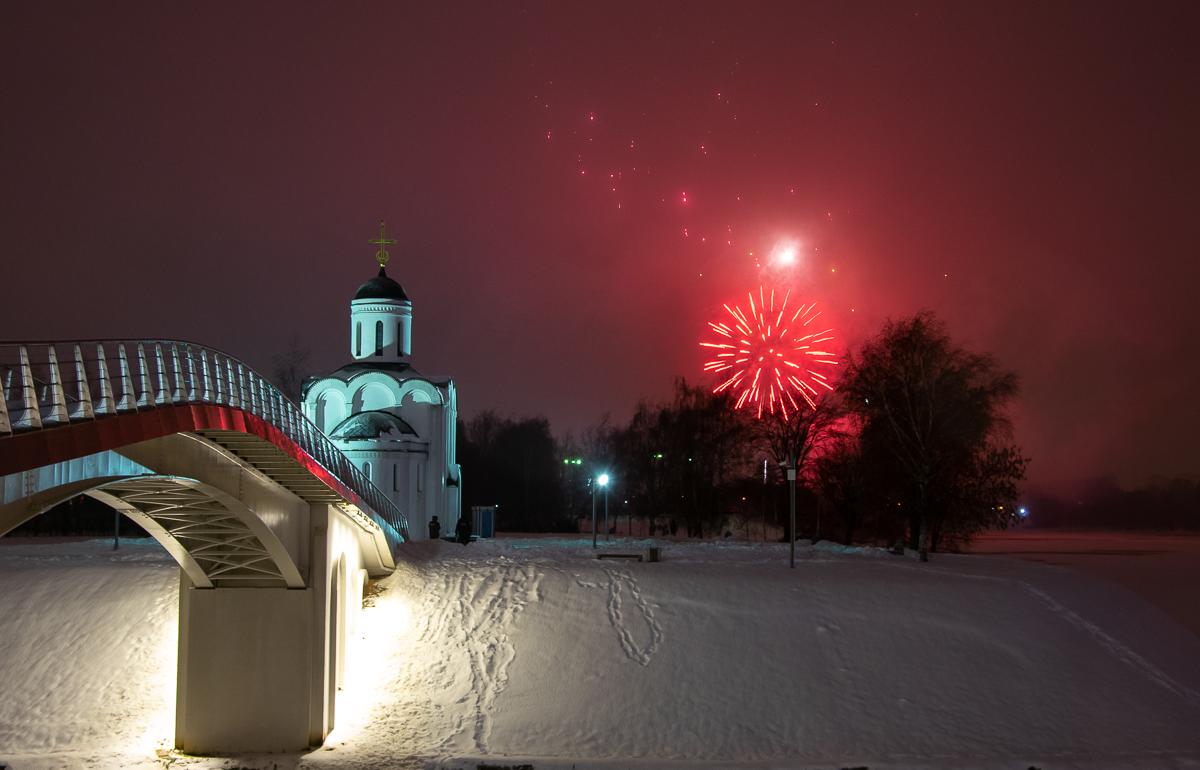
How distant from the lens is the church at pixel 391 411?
4997 cm

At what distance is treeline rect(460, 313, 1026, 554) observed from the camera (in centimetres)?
4584

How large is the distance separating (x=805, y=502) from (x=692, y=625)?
39.6 meters

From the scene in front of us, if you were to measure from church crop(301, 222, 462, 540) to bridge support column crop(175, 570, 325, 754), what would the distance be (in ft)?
80.0

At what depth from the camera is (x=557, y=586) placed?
3219cm

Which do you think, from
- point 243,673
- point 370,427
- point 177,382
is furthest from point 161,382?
point 370,427

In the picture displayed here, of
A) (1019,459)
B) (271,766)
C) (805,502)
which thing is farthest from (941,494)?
(271,766)

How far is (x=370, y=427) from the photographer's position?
5003 centimetres

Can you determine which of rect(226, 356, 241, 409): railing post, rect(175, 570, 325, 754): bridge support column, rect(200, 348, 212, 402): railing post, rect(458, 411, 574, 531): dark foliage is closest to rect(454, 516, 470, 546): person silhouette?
rect(175, 570, 325, 754): bridge support column

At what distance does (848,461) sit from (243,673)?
3425cm

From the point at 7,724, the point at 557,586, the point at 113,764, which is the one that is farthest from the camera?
the point at 557,586

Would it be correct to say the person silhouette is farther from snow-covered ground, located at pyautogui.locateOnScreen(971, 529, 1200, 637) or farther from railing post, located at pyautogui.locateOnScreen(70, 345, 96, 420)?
railing post, located at pyautogui.locateOnScreen(70, 345, 96, 420)

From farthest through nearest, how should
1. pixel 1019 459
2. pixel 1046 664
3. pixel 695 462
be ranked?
1. pixel 695 462
2. pixel 1019 459
3. pixel 1046 664

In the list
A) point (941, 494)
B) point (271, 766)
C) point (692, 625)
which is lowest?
point (271, 766)

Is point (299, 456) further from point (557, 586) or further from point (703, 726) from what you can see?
point (557, 586)
